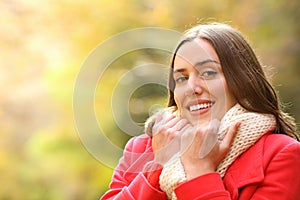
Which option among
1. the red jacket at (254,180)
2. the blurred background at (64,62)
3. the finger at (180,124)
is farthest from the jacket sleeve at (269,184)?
the blurred background at (64,62)

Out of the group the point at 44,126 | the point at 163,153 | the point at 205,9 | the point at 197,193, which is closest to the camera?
the point at 197,193

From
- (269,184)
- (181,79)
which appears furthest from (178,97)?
(269,184)

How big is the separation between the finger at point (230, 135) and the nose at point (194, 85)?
3.7 inches

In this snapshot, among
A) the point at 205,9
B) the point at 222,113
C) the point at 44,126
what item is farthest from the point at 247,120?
the point at 44,126

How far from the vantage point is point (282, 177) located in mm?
979

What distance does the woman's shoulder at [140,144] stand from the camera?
1.18 meters

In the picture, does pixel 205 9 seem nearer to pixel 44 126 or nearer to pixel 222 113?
pixel 44 126

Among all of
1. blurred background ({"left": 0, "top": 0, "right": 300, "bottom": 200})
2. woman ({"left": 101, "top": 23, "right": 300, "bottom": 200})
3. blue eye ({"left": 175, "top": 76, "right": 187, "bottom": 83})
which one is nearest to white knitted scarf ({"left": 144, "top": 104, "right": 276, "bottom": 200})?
woman ({"left": 101, "top": 23, "right": 300, "bottom": 200})

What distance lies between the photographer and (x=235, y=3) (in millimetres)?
3178

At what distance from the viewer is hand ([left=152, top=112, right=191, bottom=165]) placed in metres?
1.06

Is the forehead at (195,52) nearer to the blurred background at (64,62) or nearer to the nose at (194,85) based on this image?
the nose at (194,85)

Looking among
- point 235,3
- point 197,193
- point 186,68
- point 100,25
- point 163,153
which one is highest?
point 100,25

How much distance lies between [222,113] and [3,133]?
8.54 ft

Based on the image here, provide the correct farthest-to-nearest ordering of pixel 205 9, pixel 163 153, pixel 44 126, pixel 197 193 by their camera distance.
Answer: pixel 44 126
pixel 205 9
pixel 163 153
pixel 197 193
